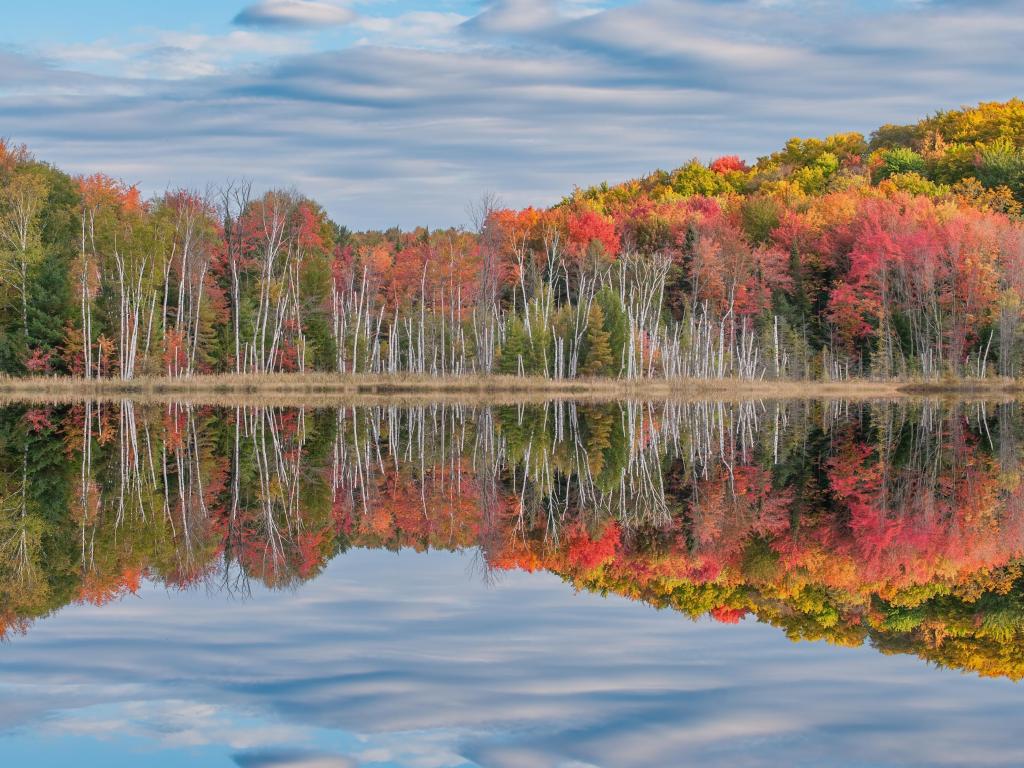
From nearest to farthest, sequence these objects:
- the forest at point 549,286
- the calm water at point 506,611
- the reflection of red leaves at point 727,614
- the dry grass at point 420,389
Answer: the calm water at point 506,611, the reflection of red leaves at point 727,614, the dry grass at point 420,389, the forest at point 549,286

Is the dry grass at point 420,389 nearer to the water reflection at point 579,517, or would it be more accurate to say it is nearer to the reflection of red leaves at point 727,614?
the water reflection at point 579,517

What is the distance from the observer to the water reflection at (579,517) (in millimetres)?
12328

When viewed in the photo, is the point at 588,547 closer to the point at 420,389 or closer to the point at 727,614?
the point at 727,614

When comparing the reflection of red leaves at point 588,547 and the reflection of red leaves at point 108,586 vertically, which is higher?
the reflection of red leaves at point 108,586

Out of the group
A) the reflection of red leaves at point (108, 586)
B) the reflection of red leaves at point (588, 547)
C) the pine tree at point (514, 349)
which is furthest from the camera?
the pine tree at point (514, 349)

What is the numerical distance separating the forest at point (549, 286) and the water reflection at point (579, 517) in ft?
78.8

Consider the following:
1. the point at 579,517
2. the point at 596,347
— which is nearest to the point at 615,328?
the point at 596,347

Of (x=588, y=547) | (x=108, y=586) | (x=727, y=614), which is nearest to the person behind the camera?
(x=727, y=614)

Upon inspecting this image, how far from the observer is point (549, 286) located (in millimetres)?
59469

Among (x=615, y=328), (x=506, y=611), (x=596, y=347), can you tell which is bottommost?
(x=506, y=611)

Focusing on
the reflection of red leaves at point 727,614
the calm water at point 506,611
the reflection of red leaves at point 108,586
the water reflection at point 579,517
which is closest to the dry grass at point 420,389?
the water reflection at point 579,517

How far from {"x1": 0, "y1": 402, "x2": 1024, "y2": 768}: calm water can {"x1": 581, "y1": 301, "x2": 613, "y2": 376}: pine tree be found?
35333mm

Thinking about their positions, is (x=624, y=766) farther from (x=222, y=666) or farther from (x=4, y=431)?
(x=4, y=431)

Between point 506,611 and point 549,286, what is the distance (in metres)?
48.1
